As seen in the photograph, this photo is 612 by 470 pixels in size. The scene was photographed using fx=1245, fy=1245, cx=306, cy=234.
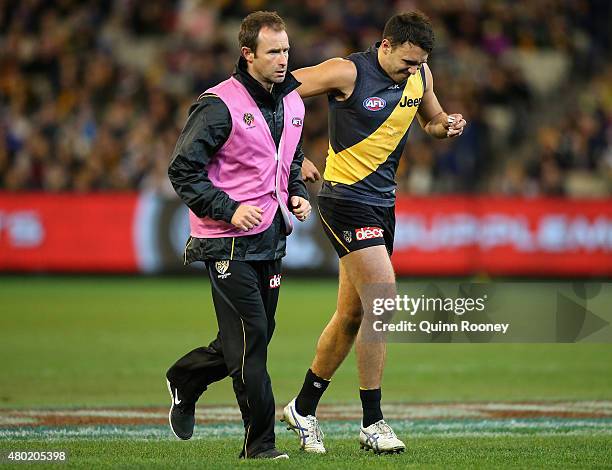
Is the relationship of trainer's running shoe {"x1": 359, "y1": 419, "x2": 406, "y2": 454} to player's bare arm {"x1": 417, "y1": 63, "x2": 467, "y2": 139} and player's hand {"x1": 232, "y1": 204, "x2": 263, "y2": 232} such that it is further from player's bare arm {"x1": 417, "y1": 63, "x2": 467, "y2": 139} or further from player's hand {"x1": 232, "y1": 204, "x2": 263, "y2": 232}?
player's bare arm {"x1": 417, "y1": 63, "x2": 467, "y2": 139}

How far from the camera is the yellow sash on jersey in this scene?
319 inches

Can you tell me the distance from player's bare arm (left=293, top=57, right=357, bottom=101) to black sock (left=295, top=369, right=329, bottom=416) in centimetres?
186

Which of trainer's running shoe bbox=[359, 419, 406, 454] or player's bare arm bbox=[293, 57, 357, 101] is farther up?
player's bare arm bbox=[293, 57, 357, 101]

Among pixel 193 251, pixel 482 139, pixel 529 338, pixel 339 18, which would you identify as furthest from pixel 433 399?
pixel 339 18

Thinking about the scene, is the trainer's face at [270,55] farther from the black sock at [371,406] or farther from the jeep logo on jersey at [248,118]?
the black sock at [371,406]

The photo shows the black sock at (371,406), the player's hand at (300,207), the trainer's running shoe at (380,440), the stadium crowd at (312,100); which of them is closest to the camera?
the player's hand at (300,207)

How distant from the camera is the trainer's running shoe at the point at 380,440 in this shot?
768 cm

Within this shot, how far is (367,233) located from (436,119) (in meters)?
1.00

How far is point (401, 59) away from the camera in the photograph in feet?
26.1

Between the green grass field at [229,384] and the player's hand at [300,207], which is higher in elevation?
the player's hand at [300,207]

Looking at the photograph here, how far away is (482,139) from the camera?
23297mm

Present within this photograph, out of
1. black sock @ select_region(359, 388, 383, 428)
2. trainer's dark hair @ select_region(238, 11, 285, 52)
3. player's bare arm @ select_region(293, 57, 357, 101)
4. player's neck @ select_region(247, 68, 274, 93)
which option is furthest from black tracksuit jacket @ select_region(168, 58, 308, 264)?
black sock @ select_region(359, 388, 383, 428)

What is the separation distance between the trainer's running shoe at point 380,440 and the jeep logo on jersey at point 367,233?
1169 mm

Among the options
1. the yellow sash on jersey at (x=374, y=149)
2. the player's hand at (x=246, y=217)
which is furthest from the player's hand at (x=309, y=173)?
the player's hand at (x=246, y=217)
